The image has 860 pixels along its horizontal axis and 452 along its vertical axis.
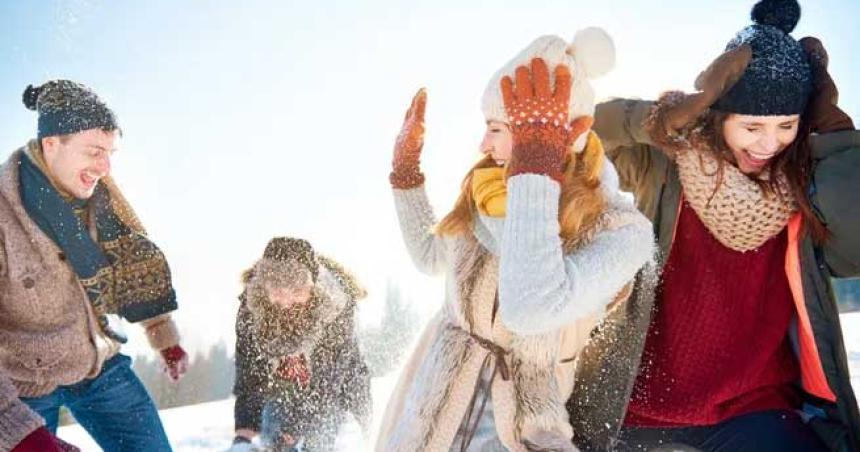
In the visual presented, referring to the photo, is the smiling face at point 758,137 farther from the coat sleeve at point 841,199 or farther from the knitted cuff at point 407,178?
the knitted cuff at point 407,178

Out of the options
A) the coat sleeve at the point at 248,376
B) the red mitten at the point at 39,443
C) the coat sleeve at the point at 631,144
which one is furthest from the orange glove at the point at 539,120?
the coat sleeve at the point at 248,376

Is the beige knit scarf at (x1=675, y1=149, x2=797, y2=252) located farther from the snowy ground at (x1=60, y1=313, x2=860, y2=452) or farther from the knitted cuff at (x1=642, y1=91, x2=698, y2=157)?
the snowy ground at (x1=60, y1=313, x2=860, y2=452)

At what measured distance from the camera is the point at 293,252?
167 inches

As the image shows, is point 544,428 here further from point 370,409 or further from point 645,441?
point 370,409

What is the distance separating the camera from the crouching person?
4156 millimetres

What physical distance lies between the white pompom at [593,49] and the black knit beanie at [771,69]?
59 centimetres

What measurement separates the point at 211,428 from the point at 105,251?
5066 mm

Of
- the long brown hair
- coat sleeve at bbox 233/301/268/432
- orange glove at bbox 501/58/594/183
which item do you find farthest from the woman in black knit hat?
coat sleeve at bbox 233/301/268/432

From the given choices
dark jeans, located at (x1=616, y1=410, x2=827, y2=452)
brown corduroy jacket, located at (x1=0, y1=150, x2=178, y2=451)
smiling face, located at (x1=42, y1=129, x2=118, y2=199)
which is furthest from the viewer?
smiling face, located at (x1=42, y1=129, x2=118, y2=199)

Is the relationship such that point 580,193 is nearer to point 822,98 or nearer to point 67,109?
point 822,98

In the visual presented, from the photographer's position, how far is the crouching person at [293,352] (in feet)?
13.6

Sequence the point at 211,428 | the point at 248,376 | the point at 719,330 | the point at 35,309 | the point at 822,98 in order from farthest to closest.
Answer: the point at 211,428 → the point at 248,376 → the point at 35,309 → the point at 719,330 → the point at 822,98

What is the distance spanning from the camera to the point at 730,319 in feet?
8.11

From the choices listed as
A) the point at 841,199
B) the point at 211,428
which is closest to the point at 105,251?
the point at 841,199
